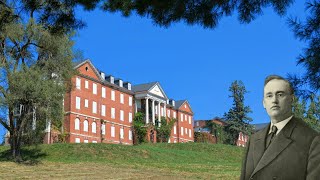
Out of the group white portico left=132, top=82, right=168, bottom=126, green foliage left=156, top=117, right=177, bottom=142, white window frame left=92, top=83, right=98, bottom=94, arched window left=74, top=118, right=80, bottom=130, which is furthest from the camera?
white portico left=132, top=82, right=168, bottom=126

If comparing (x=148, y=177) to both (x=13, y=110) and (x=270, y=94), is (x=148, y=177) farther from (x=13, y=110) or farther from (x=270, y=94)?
(x=270, y=94)

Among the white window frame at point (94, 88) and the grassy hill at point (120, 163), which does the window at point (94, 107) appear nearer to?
the white window frame at point (94, 88)

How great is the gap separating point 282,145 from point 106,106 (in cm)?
6322

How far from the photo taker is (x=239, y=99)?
80.9 meters

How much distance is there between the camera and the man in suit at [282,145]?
2.06 metres

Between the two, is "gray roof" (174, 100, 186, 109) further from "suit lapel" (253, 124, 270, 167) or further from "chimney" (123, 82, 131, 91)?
"suit lapel" (253, 124, 270, 167)

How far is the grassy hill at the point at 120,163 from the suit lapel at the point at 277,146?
1847cm

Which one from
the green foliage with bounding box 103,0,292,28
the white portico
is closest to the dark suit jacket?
the green foliage with bounding box 103,0,292,28

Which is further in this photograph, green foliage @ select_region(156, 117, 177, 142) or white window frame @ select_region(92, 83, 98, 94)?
green foliage @ select_region(156, 117, 177, 142)

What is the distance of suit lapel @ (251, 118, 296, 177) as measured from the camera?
6.91ft

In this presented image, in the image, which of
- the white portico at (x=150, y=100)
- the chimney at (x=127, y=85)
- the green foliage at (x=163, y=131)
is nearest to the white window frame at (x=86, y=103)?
the chimney at (x=127, y=85)

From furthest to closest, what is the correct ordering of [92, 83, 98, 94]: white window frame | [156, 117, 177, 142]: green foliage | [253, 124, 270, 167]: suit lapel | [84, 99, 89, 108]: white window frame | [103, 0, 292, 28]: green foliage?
[156, 117, 177, 142]: green foliage
[92, 83, 98, 94]: white window frame
[84, 99, 89, 108]: white window frame
[103, 0, 292, 28]: green foliage
[253, 124, 270, 167]: suit lapel

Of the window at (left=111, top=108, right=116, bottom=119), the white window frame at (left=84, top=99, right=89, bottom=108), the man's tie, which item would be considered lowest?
the man's tie

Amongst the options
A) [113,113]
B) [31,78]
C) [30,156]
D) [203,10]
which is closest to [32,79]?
[31,78]
